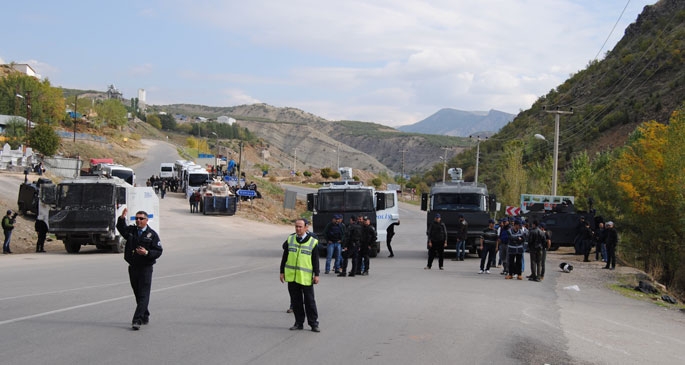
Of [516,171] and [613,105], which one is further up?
[613,105]

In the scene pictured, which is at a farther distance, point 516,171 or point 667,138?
point 516,171

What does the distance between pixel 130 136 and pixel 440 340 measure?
142611 mm

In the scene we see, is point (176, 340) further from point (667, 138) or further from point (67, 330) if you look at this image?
point (667, 138)

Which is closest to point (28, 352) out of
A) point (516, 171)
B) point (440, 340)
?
point (440, 340)

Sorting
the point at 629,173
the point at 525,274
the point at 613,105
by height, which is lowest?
the point at 525,274

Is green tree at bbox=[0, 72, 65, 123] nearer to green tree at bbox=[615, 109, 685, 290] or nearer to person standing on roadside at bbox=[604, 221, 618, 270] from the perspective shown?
green tree at bbox=[615, 109, 685, 290]

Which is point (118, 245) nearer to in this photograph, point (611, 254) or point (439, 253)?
point (439, 253)

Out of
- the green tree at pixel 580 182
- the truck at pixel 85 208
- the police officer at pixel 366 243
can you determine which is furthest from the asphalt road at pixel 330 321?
the green tree at pixel 580 182

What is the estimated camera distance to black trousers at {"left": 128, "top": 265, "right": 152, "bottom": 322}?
10305 millimetres

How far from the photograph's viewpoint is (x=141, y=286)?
10.4 metres

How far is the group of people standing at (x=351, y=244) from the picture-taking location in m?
20.0

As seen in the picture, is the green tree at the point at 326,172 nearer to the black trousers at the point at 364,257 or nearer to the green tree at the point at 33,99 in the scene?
the green tree at the point at 33,99

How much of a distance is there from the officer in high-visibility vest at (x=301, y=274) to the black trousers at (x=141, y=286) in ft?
6.57

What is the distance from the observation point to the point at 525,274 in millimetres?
23031
